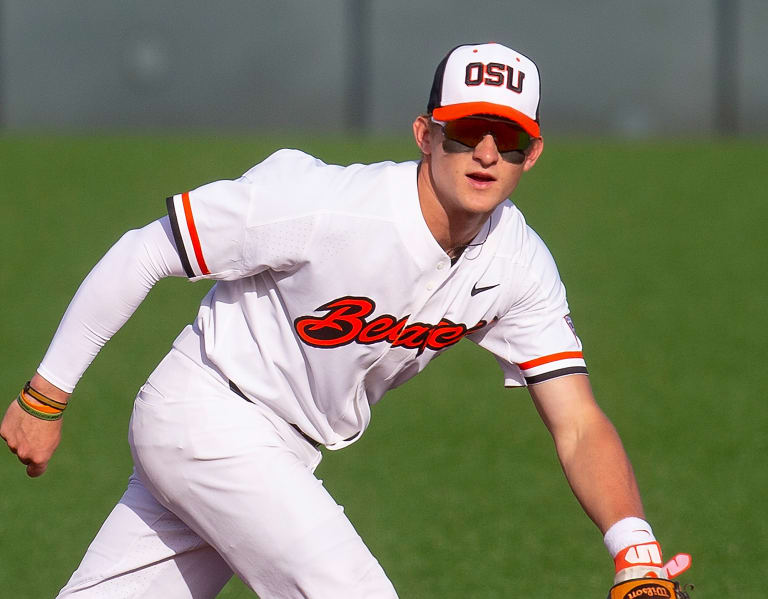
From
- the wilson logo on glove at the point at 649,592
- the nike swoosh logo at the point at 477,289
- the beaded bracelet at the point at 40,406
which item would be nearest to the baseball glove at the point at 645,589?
the wilson logo on glove at the point at 649,592

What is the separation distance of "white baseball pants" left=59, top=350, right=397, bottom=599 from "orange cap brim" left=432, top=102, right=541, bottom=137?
40.3 inches

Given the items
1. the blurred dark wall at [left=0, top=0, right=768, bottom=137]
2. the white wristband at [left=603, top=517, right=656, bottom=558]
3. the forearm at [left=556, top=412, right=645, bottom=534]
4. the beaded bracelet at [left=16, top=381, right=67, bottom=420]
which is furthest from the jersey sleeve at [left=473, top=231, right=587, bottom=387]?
the blurred dark wall at [left=0, top=0, right=768, bottom=137]

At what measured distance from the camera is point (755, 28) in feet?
72.8

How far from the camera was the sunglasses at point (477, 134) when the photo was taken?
3824 mm

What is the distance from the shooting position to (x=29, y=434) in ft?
13.0

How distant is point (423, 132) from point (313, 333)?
670 millimetres

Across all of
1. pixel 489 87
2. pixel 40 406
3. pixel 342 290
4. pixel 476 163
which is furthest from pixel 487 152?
pixel 40 406

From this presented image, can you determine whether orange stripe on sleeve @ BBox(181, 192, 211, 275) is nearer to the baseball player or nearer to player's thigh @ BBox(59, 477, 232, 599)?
the baseball player

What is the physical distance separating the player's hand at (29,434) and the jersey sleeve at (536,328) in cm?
134

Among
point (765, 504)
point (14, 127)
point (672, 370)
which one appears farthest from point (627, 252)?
point (14, 127)

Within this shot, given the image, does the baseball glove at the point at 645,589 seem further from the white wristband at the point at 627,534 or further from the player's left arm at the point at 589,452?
the player's left arm at the point at 589,452

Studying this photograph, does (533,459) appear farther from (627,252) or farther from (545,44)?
(545,44)

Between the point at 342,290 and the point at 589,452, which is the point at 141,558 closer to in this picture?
the point at 342,290

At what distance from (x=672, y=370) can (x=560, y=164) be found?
954 centimetres
